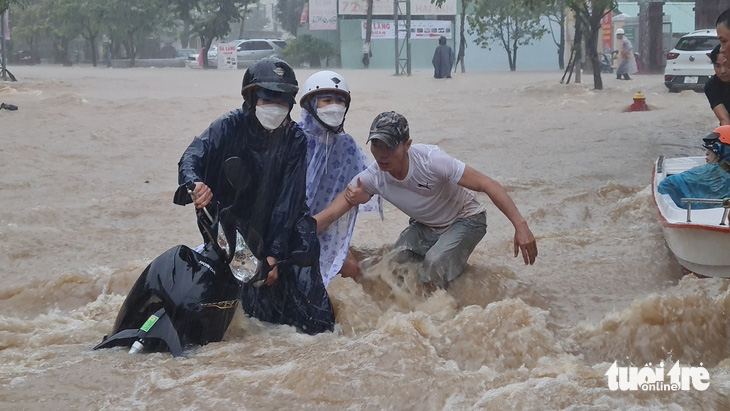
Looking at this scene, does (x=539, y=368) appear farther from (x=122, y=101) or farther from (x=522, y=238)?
(x=122, y=101)

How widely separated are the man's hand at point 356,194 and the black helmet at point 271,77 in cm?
97

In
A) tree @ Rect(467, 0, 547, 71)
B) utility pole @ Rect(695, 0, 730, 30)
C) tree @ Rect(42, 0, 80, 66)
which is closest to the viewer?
utility pole @ Rect(695, 0, 730, 30)

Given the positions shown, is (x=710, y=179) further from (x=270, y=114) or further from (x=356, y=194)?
(x=270, y=114)

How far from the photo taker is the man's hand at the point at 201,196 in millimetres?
3674

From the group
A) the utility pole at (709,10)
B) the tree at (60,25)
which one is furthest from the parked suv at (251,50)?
the utility pole at (709,10)

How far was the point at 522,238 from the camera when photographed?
454cm

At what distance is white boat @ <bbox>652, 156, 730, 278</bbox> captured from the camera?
4953 millimetres

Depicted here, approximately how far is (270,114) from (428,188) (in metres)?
1.24

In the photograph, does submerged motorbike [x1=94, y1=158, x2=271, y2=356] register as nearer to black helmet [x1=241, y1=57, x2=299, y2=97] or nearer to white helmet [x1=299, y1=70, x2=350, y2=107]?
black helmet [x1=241, y1=57, x2=299, y2=97]

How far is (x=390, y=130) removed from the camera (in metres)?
4.64

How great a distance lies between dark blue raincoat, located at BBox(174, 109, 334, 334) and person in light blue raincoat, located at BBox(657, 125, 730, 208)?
2601mm

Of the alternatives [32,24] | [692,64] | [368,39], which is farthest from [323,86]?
[32,24]

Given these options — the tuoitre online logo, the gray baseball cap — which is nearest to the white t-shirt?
the gray baseball cap

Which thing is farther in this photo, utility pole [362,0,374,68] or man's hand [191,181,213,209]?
utility pole [362,0,374,68]
